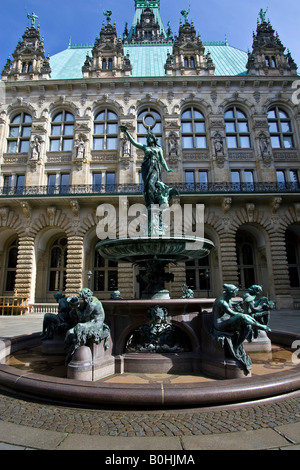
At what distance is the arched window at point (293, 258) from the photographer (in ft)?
72.6

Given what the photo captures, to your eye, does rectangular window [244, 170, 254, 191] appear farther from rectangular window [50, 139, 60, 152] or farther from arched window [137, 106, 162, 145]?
rectangular window [50, 139, 60, 152]

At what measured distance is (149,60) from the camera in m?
29.3

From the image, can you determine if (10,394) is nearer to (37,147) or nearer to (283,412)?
(283,412)

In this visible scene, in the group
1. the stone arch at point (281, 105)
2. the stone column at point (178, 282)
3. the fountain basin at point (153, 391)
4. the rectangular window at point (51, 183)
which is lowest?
the fountain basin at point (153, 391)

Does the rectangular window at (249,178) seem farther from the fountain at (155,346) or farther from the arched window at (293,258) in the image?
the fountain at (155,346)

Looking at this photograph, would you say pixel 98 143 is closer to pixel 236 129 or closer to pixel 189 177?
pixel 189 177

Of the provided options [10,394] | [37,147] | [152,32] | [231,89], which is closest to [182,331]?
[10,394]

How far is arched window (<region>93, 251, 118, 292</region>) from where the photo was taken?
2227 cm

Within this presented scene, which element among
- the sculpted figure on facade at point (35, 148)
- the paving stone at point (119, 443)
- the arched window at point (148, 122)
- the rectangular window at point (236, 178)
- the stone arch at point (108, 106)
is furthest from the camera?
the arched window at point (148, 122)

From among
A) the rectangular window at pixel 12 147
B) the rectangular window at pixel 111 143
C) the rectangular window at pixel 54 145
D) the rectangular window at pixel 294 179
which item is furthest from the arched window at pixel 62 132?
the rectangular window at pixel 294 179

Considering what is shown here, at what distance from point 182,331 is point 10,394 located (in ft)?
10.5

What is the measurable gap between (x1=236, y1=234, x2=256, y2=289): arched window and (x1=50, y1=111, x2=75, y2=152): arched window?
17647 millimetres

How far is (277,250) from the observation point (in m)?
20.1

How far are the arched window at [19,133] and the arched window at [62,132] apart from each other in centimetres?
236
